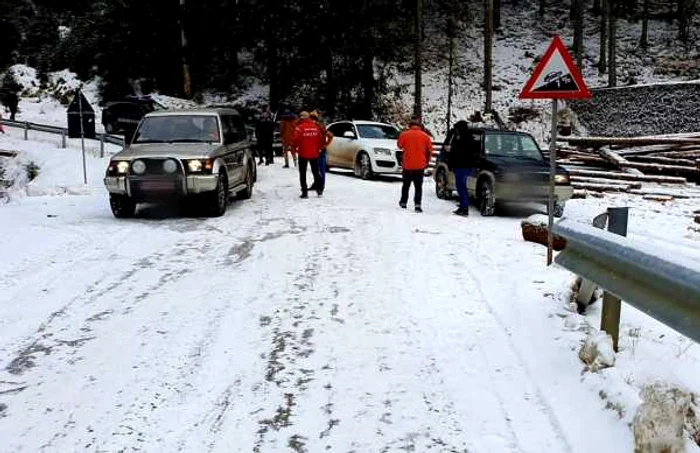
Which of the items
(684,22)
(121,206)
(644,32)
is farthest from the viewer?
(684,22)

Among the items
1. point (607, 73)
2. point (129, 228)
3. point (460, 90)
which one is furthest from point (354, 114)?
point (129, 228)

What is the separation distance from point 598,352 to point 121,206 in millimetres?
9305

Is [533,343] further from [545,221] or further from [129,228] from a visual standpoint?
[129,228]

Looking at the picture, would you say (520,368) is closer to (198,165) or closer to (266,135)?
(198,165)

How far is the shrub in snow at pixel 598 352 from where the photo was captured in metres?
4.58

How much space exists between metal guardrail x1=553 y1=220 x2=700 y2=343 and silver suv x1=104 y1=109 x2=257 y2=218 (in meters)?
7.51

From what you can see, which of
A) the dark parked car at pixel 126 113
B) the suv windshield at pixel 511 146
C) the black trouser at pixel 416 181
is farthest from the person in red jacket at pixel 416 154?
the dark parked car at pixel 126 113

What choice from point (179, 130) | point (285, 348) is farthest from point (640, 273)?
point (179, 130)

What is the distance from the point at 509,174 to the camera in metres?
13.1

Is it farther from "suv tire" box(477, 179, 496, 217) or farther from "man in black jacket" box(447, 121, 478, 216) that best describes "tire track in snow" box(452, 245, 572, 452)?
"suv tire" box(477, 179, 496, 217)

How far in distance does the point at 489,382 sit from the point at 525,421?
24.3 inches

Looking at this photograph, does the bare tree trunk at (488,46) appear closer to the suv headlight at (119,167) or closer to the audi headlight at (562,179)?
the audi headlight at (562,179)

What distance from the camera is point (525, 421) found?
4133 millimetres

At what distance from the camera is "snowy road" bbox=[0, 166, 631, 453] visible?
13.3 ft
